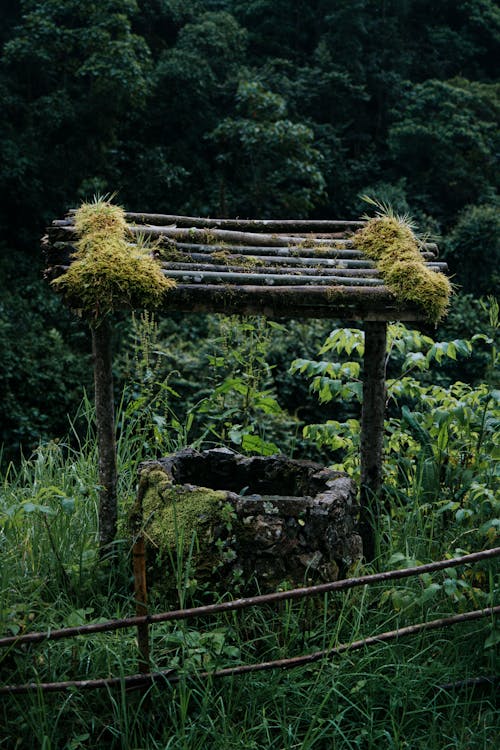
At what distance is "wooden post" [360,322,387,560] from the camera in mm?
3701

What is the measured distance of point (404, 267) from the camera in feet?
Answer: 10.8

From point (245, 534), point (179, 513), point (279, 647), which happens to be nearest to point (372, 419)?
point (245, 534)

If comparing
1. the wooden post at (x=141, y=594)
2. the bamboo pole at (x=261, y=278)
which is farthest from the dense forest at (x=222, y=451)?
the bamboo pole at (x=261, y=278)

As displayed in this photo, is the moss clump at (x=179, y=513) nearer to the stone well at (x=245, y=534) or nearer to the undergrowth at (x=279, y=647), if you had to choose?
the stone well at (x=245, y=534)

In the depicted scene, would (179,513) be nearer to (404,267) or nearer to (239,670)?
(239,670)

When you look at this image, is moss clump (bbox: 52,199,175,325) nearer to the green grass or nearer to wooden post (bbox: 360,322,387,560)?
the green grass

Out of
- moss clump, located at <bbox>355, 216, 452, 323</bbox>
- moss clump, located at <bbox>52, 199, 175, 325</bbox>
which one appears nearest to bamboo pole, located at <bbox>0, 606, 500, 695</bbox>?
moss clump, located at <bbox>355, 216, 452, 323</bbox>

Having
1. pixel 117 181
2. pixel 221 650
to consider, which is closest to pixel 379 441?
pixel 221 650

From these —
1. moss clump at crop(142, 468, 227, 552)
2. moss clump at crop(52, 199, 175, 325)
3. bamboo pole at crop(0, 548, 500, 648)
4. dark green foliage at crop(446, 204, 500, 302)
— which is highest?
dark green foliage at crop(446, 204, 500, 302)

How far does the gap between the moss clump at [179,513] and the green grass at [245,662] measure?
191 mm

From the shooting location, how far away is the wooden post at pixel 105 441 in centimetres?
338

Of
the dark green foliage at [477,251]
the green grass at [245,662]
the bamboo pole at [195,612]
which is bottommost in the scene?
the green grass at [245,662]

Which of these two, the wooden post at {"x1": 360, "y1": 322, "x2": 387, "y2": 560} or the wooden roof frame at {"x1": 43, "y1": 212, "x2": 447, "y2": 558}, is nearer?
the wooden roof frame at {"x1": 43, "y1": 212, "x2": 447, "y2": 558}

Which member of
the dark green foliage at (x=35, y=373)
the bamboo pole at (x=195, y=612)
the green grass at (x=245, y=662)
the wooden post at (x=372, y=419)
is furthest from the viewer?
the dark green foliage at (x=35, y=373)
